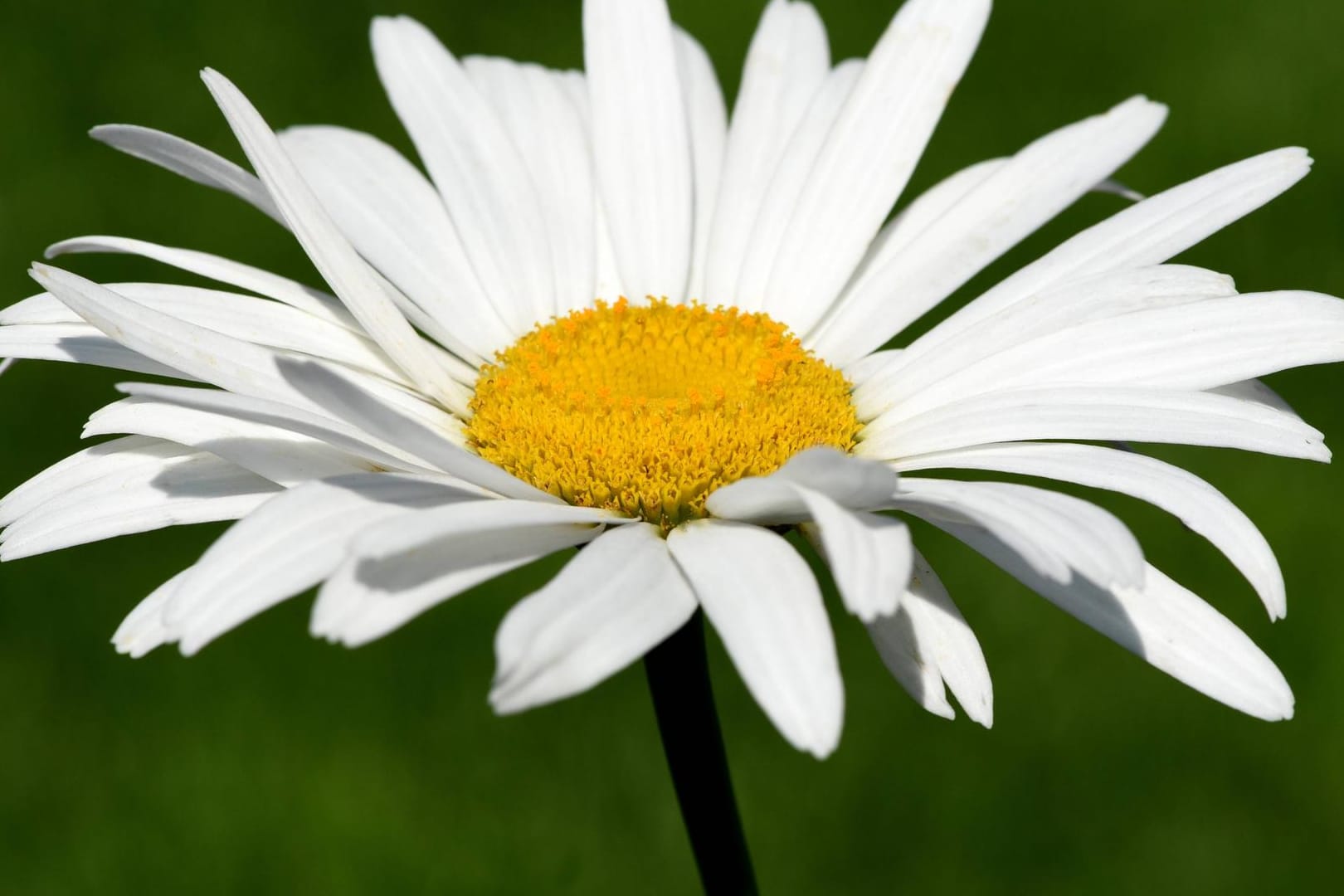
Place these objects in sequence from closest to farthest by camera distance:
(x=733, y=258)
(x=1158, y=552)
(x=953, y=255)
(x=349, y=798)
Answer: (x=953, y=255), (x=733, y=258), (x=349, y=798), (x=1158, y=552)

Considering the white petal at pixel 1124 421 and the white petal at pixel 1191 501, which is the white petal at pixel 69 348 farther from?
the white petal at pixel 1191 501

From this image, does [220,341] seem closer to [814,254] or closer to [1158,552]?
[814,254]

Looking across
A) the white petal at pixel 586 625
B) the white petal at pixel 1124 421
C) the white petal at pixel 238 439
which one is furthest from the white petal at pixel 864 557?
the white petal at pixel 238 439

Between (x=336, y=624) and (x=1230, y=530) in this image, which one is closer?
(x=336, y=624)

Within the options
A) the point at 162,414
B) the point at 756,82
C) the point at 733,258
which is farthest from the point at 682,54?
the point at 162,414

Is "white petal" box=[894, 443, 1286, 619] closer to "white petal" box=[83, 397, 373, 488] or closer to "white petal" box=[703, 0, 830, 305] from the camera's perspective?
"white petal" box=[83, 397, 373, 488]

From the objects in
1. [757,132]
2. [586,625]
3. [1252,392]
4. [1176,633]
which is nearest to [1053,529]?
[1176,633]

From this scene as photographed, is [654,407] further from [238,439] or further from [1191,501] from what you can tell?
[1191,501]
